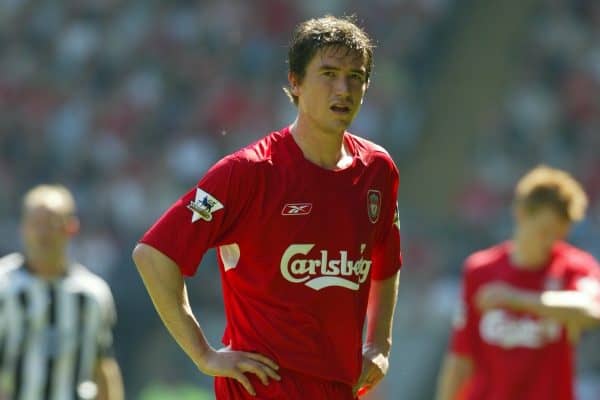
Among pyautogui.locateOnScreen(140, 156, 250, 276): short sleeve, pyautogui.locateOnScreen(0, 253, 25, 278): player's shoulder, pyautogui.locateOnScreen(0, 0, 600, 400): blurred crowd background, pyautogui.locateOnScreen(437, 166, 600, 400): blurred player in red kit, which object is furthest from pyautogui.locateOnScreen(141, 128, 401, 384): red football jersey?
pyautogui.locateOnScreen(0, 0, 600, 400): blurred crowd background

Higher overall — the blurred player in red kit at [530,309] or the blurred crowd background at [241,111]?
the blurred crowd background at [241,111]

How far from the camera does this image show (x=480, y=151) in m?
14.6

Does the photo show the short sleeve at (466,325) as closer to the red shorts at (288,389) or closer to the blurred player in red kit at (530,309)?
the blurred player in red kit at (530,309)

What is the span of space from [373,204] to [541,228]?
8.75 ft

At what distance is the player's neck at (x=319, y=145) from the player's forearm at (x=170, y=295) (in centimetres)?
59

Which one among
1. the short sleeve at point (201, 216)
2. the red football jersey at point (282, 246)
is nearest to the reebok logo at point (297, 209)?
the red football jersey at point (282, 246)

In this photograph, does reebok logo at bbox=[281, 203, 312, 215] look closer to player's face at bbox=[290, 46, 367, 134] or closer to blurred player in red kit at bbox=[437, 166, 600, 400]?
player's face at bbox=[290, 46, 367, 134]

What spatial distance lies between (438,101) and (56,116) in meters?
4.63

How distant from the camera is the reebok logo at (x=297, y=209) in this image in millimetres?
4219

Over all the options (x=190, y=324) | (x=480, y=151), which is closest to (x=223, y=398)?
(x=190, y=324)

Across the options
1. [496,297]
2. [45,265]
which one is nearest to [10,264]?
[45,265]

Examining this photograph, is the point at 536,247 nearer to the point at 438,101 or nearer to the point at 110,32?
the point at 438,101

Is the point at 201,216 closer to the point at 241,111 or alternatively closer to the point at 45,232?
the point at 45,232

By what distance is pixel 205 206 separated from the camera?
4.17 m
